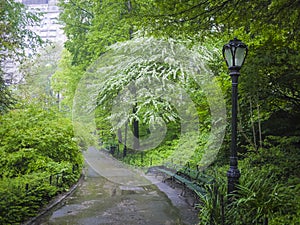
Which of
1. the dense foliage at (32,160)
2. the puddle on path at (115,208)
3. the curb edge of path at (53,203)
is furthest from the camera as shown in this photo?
the puddle on path at (115,208)

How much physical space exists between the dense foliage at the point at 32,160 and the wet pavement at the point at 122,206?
1.70 ft

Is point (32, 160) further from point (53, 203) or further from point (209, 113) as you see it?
point (209, 113)

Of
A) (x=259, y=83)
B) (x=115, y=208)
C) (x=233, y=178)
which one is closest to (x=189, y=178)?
(x=115, y=208)

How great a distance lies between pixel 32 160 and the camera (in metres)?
8.54

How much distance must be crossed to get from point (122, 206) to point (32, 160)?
10.1 ft

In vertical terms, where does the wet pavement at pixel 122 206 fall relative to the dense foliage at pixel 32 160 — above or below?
below

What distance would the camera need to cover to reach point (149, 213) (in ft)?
22.5

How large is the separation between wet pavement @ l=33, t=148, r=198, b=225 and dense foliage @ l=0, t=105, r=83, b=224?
1.70ft

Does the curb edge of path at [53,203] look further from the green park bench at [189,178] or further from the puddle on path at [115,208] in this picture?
the green park bench at [189,178]

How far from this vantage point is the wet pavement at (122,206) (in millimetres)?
6266

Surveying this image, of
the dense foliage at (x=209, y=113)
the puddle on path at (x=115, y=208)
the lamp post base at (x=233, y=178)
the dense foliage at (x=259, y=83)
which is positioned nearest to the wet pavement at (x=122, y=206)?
the puddle on path at (x=115, y=208)

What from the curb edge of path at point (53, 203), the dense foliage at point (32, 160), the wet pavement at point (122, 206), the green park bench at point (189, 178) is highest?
the dense foliage at point (32, 160)

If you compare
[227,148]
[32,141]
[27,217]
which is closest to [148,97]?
[227,148]

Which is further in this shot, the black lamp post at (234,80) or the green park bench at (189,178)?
the green park bench at (189,178)
